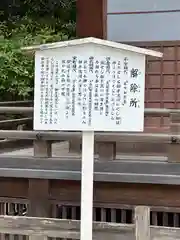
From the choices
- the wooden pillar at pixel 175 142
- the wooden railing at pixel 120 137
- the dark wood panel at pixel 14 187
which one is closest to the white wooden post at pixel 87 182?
the wooden railing at pixel 120 137

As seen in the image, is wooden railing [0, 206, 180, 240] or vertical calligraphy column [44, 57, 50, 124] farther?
vertical calligraphy column [44, 57, 50, 124]

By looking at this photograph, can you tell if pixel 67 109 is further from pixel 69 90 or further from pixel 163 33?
pixel 163 33

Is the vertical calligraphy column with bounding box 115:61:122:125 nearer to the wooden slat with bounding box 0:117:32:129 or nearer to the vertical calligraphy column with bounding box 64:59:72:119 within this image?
the vertical calligraphy column with bounding box 64:59:72:119

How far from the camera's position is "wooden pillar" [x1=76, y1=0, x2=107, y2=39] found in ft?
26.2

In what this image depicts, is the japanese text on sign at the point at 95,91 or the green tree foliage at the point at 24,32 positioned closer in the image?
the japanese text on sign at the point at 95,91

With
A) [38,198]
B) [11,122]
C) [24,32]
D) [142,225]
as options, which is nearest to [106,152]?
[38,198]

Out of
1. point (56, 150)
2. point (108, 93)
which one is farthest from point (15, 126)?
point (108, 93)

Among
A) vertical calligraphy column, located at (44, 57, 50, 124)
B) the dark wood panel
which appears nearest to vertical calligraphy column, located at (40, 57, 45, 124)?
vertical calligraphy column, located at (44, 57, 50, 124)

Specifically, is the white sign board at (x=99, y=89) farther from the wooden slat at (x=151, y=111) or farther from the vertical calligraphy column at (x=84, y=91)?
the wooden slat at (x=151, y=111)

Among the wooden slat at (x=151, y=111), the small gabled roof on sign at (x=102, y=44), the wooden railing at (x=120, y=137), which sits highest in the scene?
the small gabled roof on sign at (x=102, y=44)

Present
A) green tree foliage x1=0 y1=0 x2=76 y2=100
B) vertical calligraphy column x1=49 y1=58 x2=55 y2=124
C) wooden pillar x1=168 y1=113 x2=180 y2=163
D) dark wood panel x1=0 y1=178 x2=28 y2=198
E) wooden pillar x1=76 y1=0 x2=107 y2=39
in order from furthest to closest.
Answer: green tree foliage x1=0 y1=0 x2=76 y2=100, wooden pillar x1=76 y1=0 x2=107 y2=39, dark wood panel x1=0 y1=178 x2=28 y2=198, wooden pillar x1=168 y1=113 x2=180 y2=163, vertical calligraphy column x1=49 y1=58 x2=55 y2=124

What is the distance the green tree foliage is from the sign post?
11.3 ft

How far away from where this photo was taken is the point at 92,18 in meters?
8.08

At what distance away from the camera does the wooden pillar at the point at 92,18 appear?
797 centimetres
